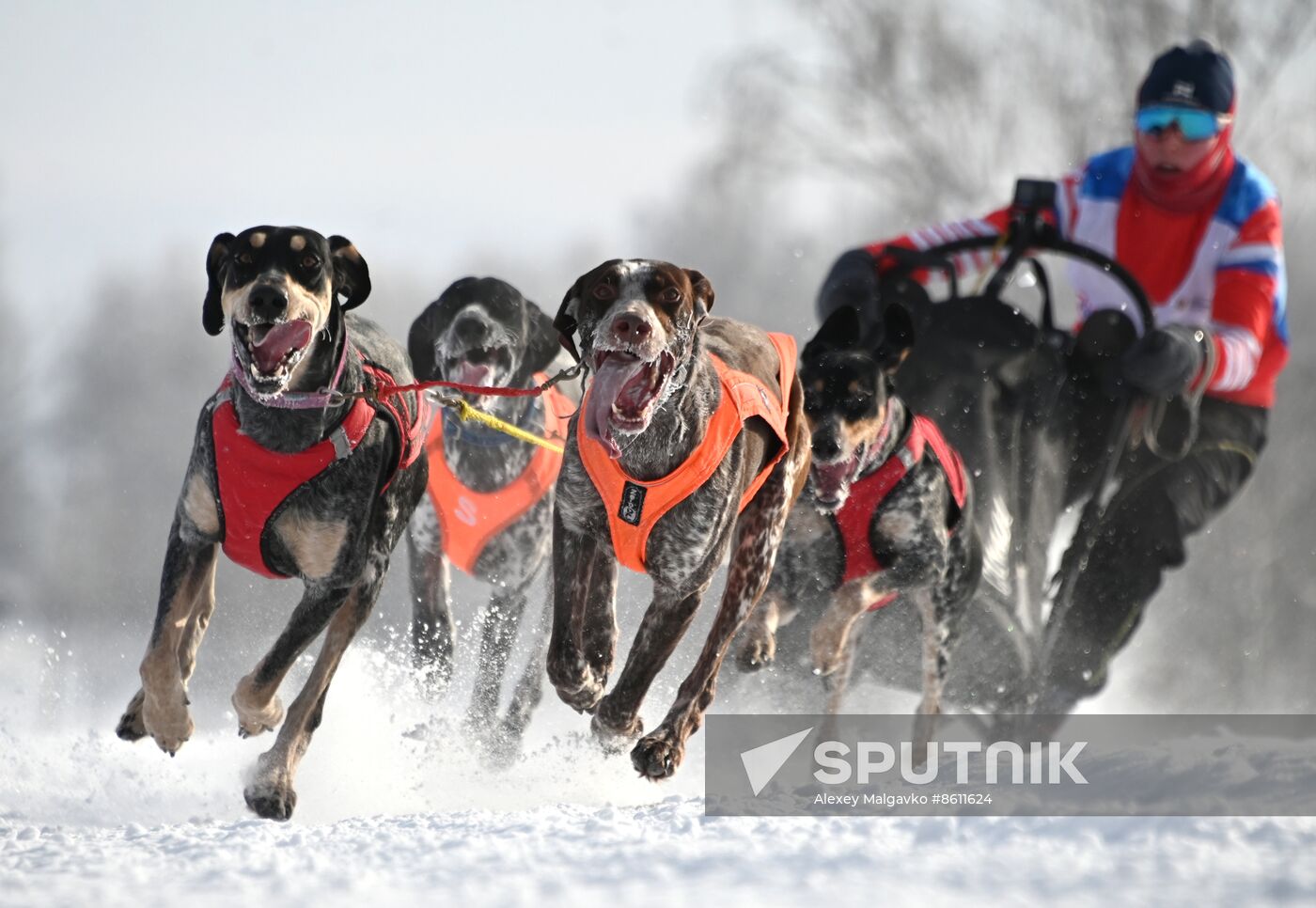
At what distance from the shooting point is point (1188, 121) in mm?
5203

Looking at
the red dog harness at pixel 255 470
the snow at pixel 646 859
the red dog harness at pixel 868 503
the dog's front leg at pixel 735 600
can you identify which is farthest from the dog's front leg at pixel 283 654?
the red dog harness at pixel 868 503

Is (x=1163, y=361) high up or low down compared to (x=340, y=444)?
up

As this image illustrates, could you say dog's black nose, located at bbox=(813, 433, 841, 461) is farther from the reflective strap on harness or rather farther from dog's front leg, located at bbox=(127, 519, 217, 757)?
dog's front leg, located at bbox=(127, 519, 217, 757)

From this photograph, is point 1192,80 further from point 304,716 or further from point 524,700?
point 304,716

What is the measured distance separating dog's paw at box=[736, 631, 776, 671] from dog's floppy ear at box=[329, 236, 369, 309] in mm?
1303

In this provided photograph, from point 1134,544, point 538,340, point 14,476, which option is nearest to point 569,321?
point 538,340

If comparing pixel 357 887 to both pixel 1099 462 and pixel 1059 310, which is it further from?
pixel 1059 310

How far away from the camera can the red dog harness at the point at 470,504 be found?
16.5 feet

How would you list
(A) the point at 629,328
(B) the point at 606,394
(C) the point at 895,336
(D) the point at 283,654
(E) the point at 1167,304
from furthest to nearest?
(E) the point at 1167,304 < (C) the point at 895,336 < (D) the point at 283,654 < (B) the point at 606,394 < (A) the point at 629,328

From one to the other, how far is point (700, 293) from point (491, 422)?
1256mm

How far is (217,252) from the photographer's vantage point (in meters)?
3.69

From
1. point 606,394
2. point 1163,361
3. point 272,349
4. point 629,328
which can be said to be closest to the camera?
point 629,328

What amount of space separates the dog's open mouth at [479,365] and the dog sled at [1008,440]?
1.09 m

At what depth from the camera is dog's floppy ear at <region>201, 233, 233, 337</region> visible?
12.1ft
